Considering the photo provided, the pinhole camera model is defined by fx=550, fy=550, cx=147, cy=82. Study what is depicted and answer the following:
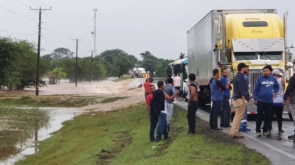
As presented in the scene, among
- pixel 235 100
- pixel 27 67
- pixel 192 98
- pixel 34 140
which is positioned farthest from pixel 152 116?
pixel 27 67

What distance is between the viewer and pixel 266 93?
1405 centimetres

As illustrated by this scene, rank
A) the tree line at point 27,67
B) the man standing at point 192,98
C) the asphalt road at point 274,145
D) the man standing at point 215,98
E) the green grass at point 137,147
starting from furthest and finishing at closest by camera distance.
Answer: the tree line at point 27,67
the man standing at point 215,98
the man standing at point 192,98
the green grass at point 137,147
the asphalt road at point 274,145

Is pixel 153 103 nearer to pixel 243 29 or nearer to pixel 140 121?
pixel 243 29

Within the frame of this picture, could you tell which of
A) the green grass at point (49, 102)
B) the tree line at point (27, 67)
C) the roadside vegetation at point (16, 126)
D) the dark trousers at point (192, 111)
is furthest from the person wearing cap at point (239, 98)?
the tree line at point (27, 67)

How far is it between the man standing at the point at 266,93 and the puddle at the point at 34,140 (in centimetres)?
816

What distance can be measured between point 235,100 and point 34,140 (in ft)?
38.7

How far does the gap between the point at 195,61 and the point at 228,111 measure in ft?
40.0

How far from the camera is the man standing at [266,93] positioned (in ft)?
46.1

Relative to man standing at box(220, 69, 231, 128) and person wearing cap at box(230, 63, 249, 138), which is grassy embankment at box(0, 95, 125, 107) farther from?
person wearing cap at box(230, 63, 249, 138)

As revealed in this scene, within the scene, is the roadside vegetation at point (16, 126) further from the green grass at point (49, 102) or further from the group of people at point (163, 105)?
the group of people at point (163, 105)

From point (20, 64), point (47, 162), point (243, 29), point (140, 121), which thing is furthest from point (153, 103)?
point (20, 64)

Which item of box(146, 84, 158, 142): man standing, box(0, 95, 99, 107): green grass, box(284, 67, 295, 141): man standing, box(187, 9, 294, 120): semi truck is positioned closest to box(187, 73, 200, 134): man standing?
box(146, 84, 158, 142): man standing

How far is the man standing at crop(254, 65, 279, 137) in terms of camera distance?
1405 centimetres

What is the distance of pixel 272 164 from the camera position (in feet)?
33.4
